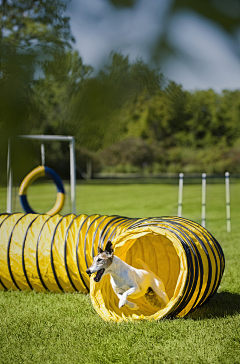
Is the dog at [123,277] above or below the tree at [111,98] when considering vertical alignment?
below

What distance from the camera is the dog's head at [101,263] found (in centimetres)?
318

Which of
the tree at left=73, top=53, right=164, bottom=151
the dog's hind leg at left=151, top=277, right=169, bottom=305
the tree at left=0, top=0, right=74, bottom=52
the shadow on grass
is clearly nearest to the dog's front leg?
the dog's hind leg at left=151, top=277, right=169, bottom=305

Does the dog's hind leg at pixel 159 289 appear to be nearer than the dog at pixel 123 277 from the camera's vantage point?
No

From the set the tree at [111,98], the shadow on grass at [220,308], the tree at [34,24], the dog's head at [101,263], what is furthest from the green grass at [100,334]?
the tree at [34,24]

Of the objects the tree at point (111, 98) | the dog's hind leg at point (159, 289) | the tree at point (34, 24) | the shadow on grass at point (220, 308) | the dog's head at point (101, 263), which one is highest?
the tree at point (34, 24)

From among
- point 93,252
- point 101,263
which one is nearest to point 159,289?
point 101,263

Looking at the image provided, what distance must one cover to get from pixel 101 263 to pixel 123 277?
12.1 inches

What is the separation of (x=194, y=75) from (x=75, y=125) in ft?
1.29

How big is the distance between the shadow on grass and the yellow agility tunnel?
0.16 meters

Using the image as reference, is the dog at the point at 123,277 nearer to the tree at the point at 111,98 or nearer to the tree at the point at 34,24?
the tree at the point at 111,98

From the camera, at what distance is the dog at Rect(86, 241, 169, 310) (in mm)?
3199

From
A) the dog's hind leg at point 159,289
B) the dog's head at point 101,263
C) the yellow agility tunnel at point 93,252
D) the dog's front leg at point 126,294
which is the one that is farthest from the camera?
the dog's hind leg at point 159,289

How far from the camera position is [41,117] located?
1.00m

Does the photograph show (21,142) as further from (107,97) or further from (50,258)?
(50,258)
